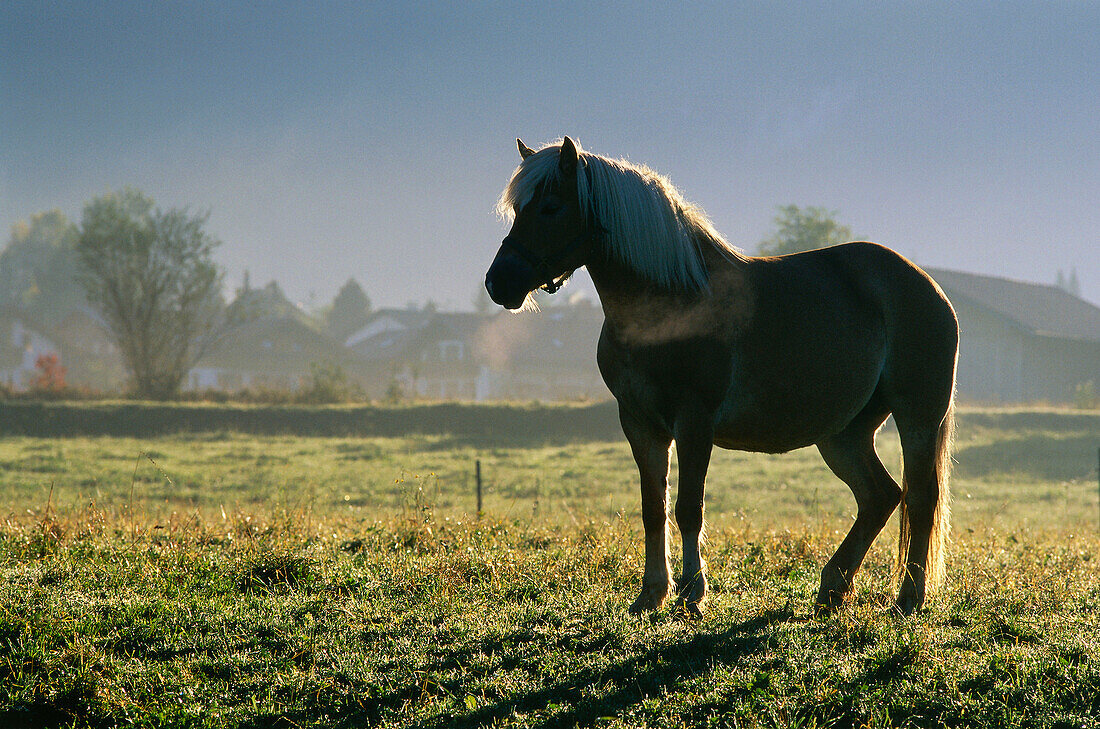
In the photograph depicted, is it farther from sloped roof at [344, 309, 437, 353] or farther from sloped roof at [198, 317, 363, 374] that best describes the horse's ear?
sloped roof at [344, 309, 437, 353]

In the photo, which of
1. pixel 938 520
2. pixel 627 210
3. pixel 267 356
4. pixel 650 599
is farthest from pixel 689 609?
pixel 267 356

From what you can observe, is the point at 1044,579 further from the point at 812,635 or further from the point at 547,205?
the point at 547,205

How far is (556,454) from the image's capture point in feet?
78.6

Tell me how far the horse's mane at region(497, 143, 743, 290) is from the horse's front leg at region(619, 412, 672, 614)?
980 millimetres

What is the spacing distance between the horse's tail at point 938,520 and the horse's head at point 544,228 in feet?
9.54

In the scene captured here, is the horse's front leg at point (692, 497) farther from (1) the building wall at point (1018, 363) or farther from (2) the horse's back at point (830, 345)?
(1) the building wall at point (1018, 363)

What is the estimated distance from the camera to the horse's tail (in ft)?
17.5

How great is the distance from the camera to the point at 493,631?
452 cm

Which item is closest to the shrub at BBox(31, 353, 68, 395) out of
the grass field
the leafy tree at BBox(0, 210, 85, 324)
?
the grass field

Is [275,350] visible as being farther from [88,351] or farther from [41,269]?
[41,269]

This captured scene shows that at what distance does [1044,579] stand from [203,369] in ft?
238

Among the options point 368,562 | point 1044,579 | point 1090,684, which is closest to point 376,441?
point 368,562

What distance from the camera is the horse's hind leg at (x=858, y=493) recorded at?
5.22 metres

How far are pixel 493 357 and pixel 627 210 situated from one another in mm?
62062
